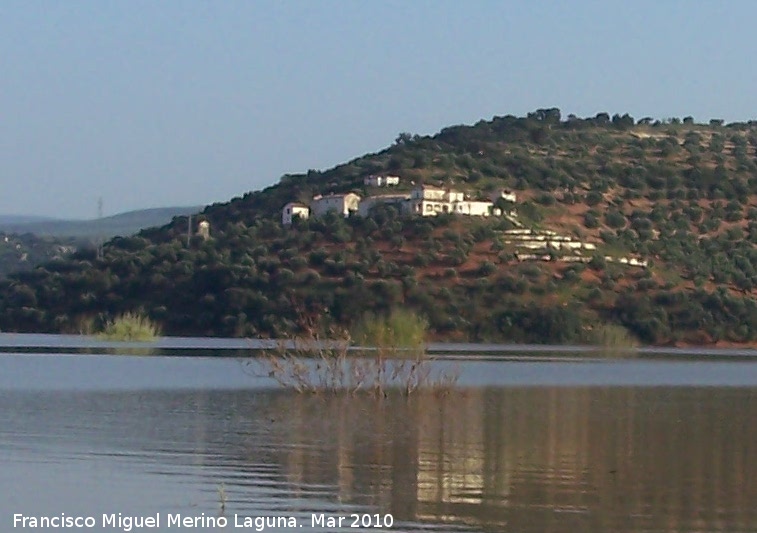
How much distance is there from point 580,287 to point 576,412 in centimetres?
3930

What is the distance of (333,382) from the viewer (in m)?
31.9

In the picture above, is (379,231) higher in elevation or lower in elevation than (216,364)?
higher

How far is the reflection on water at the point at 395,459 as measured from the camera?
16203 mm

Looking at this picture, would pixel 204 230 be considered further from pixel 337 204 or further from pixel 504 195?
pixel 504 195

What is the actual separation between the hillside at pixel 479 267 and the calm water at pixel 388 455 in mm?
24647

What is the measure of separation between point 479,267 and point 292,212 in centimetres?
1660

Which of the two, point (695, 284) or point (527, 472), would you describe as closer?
point (527, 472)

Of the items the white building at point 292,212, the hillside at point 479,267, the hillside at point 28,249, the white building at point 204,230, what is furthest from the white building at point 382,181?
the hillside at point 28,249

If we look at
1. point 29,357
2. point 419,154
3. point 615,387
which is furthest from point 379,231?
point 615,387

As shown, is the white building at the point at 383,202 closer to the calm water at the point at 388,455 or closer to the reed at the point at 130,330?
the reed at the point at 130,330

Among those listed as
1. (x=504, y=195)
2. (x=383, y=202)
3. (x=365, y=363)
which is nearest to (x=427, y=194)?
(x=383, y=202)

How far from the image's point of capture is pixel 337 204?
84.9m

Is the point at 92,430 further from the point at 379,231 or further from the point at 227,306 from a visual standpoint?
the point at 379,231

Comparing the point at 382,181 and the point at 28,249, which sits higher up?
the point at 382,181
